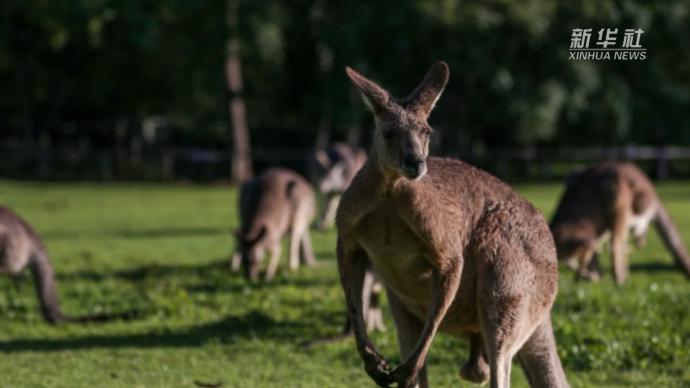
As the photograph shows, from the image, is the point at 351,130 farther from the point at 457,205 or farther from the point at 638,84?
the point at 457,205

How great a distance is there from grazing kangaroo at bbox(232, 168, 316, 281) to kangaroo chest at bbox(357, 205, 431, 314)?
4.90 meters

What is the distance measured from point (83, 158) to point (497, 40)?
39.1 ft

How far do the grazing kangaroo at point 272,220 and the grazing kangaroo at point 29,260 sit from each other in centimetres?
177

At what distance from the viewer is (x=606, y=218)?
8.77m

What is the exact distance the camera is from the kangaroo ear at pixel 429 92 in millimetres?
3658

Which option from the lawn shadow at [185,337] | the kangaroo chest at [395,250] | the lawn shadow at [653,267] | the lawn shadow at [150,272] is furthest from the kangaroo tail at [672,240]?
the kangaroo chest at [395,250]

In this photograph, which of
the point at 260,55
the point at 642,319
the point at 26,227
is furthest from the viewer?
the point at 260,55

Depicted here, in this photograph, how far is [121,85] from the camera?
30094 millimetres

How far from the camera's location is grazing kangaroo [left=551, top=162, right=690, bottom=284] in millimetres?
8523

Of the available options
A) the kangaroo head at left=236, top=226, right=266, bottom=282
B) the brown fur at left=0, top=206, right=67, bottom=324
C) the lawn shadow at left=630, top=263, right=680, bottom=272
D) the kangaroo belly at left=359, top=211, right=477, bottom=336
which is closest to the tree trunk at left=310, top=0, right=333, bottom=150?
the lawn shadow at left=630, top=263, right=680, bottom=272

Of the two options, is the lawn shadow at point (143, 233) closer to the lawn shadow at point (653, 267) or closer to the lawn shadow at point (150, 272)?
the lawn shadow at point (150, 272)

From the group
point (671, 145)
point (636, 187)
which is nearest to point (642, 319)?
point (636, 187)

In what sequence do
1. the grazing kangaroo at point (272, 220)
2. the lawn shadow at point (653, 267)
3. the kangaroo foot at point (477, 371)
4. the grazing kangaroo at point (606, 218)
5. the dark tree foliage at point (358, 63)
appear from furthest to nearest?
the dark tree foliage at point (358, 63)
the lawn shadow at point (653, 267)
the grazing kangaroo at point (272, 220)
the grazing kangaroo at point (606, 218)
the kangaroo foot at point (477, 371)

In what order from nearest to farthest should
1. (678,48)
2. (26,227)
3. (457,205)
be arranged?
(457,205) → (26,227) → (678,48)
